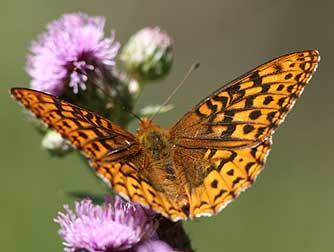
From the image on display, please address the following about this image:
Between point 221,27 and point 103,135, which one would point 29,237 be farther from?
point 221,27

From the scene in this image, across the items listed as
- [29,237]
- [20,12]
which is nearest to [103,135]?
[29,237]

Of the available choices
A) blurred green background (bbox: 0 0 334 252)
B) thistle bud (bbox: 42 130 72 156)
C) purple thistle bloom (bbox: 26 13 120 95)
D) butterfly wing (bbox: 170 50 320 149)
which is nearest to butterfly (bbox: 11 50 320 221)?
butterfly wing (bbox: 170 50 320 149)

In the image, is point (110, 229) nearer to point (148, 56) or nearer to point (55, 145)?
point (55, 145)

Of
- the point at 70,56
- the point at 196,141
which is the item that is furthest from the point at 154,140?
the point at 70,56

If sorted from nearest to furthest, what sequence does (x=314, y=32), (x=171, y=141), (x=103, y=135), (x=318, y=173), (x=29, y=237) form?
1. (x=103, y=135)
2. (x=171, y=141)
3. (x=29, y=237)
4. (x=318, y=173)
5. (x=314, y=32)

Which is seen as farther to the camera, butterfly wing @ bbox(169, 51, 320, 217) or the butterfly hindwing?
butterfly wing @ bbox(169, 51, 320, 217)

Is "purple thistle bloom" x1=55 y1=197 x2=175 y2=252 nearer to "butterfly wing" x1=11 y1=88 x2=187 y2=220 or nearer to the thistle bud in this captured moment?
"butterfly wing" x1=11 y1=88 x2=187 y2=220

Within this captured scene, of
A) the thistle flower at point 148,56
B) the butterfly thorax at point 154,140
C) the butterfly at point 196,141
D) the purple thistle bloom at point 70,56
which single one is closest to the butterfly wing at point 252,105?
the butterfly at point 196,141
